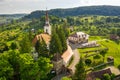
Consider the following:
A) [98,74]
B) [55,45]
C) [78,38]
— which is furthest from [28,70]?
[78,38]

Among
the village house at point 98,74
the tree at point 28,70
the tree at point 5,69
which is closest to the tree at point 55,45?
the village house at point 98,74

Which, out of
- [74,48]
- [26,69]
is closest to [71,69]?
[26,69]

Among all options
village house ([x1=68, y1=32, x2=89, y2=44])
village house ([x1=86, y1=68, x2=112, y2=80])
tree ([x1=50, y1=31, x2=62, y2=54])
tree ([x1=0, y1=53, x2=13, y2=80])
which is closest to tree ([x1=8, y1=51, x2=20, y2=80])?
tree ([x1=0, y1=53, x2=13, y2=80])

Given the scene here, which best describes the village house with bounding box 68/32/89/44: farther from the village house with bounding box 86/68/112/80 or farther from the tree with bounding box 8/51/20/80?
the tree with bounding box 8/51/20/80

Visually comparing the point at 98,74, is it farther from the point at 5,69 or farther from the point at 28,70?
the point at 5,69

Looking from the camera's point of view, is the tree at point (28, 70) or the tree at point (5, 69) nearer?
the tree at point (5, 69)

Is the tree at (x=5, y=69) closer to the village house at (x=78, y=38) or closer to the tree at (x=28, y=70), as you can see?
the tree at (x=28, y=70)

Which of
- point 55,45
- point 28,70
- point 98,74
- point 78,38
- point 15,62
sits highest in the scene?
point 15,62

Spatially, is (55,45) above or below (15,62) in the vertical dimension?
below

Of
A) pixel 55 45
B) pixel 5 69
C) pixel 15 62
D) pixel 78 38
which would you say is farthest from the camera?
pixel 78 38

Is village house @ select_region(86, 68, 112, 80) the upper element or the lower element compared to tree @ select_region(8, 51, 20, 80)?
lower

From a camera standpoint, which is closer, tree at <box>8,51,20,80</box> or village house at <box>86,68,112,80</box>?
tree at <box>8,51,20,80</box>

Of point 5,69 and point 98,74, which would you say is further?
point 98,74
